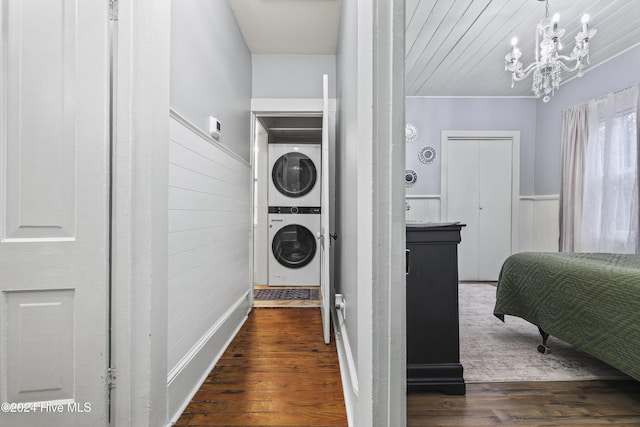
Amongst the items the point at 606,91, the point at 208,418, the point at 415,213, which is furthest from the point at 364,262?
the point at 606,91

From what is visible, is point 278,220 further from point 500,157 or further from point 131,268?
point 500,157

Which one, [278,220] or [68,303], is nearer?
[68,303]

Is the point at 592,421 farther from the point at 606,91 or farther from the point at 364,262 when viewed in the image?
the point at 606,91

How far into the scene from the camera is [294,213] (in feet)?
13.2

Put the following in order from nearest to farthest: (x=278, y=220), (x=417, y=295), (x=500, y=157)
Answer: (x=417, y=295)
(x=278, y=220)
(x=500, y=157)

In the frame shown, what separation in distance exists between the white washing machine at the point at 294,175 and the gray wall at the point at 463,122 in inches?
56.8

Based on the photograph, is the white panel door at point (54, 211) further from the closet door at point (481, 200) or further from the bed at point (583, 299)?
the closet door at point (481, 200)

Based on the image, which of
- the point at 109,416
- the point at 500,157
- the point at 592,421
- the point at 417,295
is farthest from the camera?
the point at 500,157

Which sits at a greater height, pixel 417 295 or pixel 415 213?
pixel 415 213

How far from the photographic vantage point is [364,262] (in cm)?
112

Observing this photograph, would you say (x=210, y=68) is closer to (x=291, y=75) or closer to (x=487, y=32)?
(x=291, y=75)

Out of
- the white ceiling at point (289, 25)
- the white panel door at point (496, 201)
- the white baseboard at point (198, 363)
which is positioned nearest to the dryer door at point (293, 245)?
the white baseboard at point (198, 363)

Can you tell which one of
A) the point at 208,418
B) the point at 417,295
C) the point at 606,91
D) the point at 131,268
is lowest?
the point at 208,418

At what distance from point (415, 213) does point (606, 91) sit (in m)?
2.45
